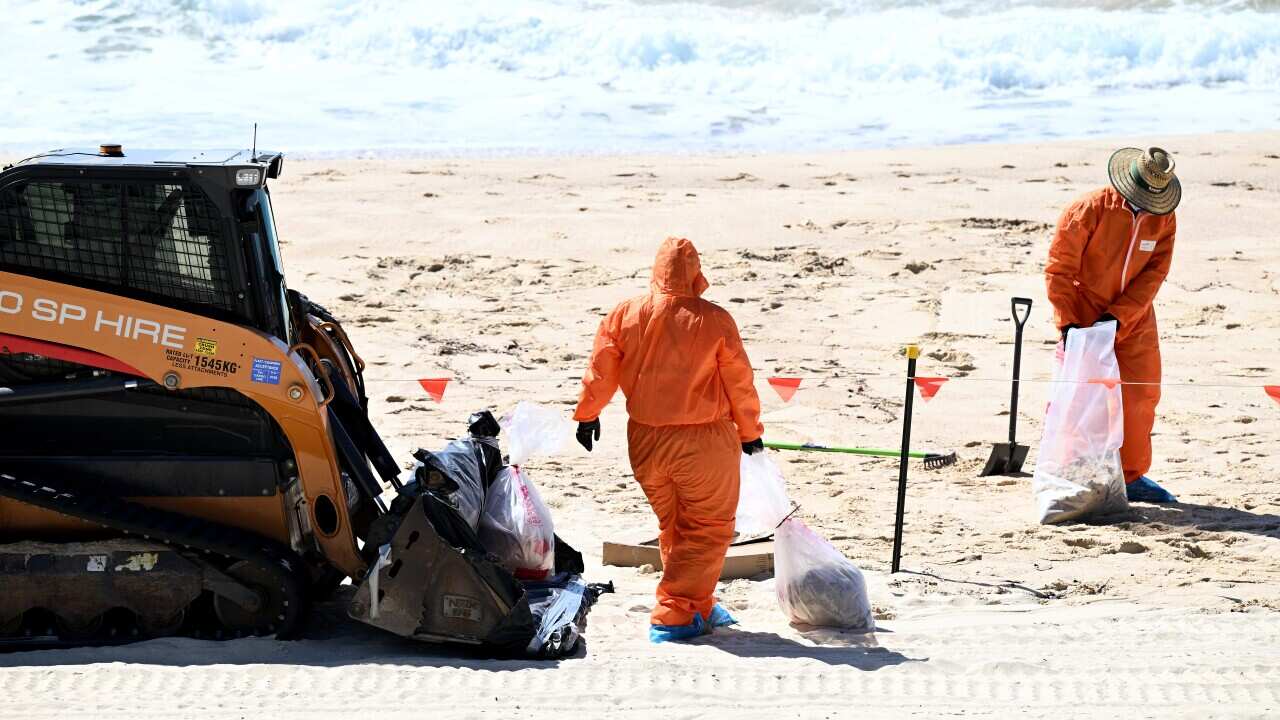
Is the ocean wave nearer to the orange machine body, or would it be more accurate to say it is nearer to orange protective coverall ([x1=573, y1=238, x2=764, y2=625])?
orange protective coverall ([x1=573, y1=238, x2=764, y2=625])

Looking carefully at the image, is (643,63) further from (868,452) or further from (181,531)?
(181,531)

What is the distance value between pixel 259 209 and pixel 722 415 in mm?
1891

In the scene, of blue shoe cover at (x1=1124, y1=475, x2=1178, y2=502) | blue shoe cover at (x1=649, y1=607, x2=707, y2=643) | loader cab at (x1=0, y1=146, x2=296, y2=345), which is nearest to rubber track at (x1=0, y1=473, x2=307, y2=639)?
loader cab at (x1=0, y1=146, x2=296, y2=345)

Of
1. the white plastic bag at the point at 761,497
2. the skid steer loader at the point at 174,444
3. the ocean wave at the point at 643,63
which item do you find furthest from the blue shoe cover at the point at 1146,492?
the ocean wave at the point at 643,63

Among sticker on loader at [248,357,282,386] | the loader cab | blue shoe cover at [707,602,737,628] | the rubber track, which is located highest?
the loader cab

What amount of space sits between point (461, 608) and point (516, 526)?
640mm

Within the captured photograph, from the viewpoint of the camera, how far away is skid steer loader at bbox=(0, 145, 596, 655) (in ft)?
16.9

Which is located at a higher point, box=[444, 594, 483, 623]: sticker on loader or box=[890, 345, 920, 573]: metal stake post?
box=[890, 345, 920, 573]: metal stake post

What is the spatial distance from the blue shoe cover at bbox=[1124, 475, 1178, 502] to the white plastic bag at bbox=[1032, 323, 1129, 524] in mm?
377

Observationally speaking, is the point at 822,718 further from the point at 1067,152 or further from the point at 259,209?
the point at 1067,152

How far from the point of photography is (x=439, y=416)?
877cm

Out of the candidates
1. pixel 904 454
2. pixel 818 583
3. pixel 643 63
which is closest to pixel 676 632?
pixel 818 583

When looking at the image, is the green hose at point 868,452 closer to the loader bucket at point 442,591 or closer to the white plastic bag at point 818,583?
the white plastic bag at point 818,583

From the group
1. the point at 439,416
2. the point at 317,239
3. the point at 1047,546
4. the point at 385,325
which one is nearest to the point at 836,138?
the point at 317,239
